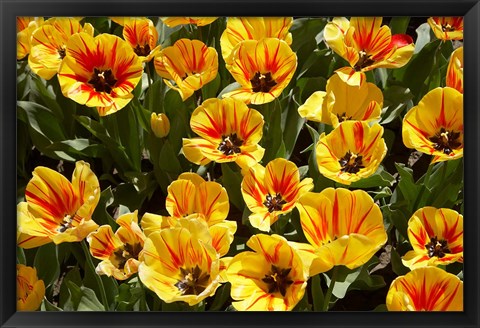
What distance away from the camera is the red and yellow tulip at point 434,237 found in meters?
1.13

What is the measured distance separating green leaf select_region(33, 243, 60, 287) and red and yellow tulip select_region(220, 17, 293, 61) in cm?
42

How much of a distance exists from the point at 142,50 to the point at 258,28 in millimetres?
184

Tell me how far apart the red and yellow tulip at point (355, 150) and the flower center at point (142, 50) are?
12.1 inches

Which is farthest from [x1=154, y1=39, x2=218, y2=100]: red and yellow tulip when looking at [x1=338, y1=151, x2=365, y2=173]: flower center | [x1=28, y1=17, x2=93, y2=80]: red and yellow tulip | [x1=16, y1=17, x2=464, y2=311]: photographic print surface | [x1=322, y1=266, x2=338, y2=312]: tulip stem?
[x1=322, y1=266, x2=338, y2=312]: tulip stem

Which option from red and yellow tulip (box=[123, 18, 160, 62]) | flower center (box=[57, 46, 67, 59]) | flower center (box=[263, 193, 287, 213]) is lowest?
flower center (box=[263, 193, 287, 213])

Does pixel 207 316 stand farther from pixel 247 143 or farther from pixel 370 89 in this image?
pixel 370 89

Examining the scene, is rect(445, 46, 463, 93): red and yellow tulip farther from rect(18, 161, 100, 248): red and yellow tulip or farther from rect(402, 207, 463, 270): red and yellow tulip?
rect(18, 161, 100, 248): red and yellow tulip

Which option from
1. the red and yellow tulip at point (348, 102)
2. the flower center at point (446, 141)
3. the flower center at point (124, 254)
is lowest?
the flower center at point (124, 254)

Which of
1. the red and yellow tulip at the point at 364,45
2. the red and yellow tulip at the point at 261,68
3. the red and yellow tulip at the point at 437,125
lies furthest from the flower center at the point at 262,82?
the red and yellow tulip at the point at 437,125

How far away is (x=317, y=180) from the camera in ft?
3.76

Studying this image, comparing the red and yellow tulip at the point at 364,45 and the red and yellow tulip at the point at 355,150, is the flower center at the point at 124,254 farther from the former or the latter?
the red and yellow tulip at the point at 364,45

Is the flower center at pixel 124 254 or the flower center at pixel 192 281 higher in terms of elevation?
the flower center at pixel 124 254

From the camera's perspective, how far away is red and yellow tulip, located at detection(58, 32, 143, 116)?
3.78ft
